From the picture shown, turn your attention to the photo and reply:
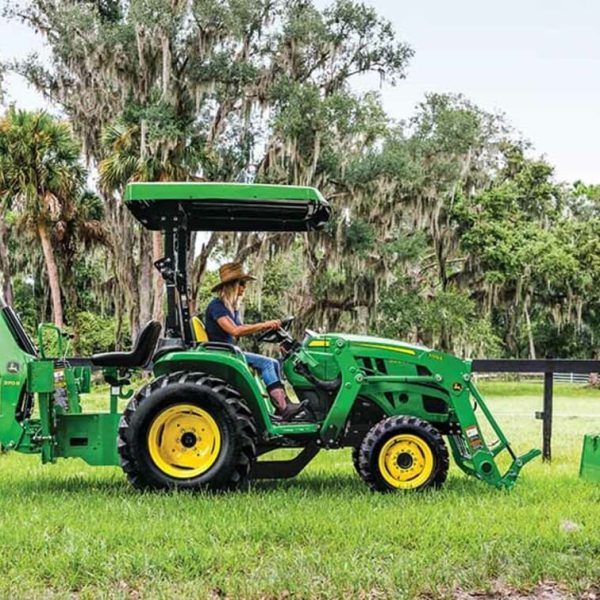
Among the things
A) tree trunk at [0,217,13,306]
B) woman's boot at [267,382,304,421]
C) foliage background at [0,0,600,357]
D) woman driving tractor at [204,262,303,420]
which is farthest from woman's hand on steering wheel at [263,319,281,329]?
tree trunk at [0,217,13,306]

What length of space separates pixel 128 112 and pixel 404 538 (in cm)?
1884

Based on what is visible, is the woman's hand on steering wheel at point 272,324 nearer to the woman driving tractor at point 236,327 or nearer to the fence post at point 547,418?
the woman driving tractor at point 236,327

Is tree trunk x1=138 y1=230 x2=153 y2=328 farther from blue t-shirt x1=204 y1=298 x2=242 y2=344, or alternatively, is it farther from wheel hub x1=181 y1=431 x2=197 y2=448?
wheel hub x1=181 y1=431 x2=197 y2=448

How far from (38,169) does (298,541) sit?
18.1 m

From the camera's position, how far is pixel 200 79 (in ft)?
75.9

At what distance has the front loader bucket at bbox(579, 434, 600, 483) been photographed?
6.91m

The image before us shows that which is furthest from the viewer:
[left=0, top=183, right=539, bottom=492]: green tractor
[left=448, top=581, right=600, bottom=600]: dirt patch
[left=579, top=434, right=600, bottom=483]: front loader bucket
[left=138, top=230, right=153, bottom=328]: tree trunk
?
[left=138, top=230, right=153, bottom=328]: tree trunk

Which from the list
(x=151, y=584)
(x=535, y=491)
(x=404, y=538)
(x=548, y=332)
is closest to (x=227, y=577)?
(x=151, y=584)

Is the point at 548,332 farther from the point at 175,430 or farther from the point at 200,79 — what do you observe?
the point at 175,430

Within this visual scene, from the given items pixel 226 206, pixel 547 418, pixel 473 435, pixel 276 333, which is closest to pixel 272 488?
pixel 276 333

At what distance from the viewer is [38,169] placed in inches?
836

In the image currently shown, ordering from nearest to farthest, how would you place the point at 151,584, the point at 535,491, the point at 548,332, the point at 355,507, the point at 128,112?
the point at 151,584 < the point at 355,507 < the point at 535,491 < the point at 128,112 < the point at 548,332

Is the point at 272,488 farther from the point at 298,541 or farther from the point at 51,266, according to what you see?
the point at 51,266

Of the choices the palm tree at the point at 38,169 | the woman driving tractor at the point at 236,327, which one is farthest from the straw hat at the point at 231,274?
the palm tree at the point at 38,169
